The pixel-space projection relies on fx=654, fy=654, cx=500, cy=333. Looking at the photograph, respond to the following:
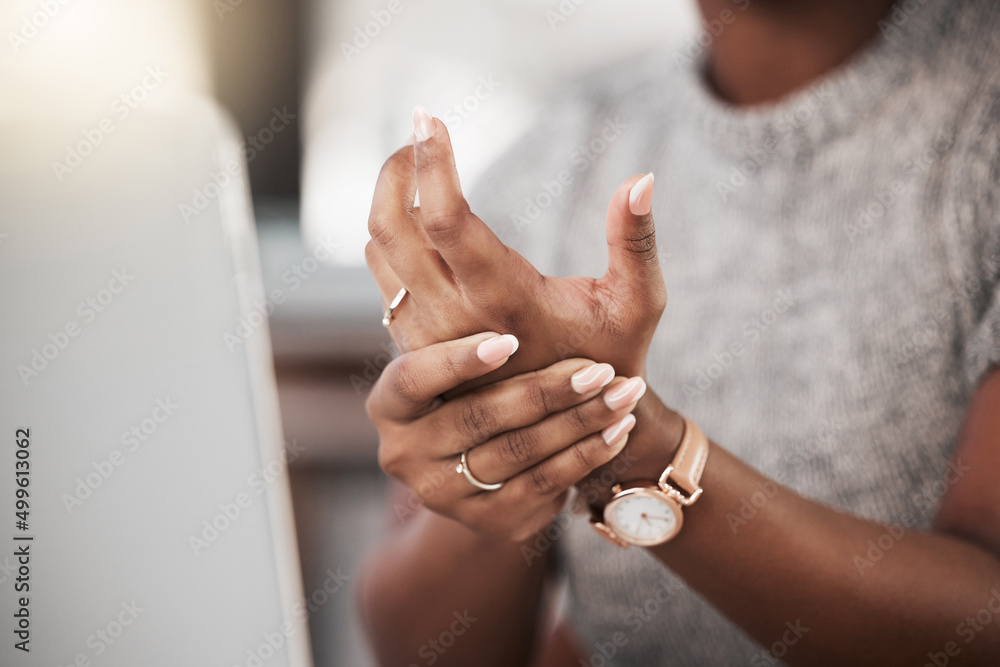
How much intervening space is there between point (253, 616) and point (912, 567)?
277mm

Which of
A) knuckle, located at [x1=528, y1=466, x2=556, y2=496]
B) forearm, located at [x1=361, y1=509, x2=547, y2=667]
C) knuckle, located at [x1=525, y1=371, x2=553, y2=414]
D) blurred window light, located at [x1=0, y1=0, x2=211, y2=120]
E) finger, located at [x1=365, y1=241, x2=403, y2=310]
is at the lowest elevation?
forearm, located at [x1=361, y1=509, x2=547, y2=667]

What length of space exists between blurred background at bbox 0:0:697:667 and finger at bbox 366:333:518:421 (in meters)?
0.13

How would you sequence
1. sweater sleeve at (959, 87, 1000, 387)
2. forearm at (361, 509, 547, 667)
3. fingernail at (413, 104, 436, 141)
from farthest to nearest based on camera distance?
forearm at (361, 509, 547, 667) < sweater sleeve at (959, 87, 1000, 387) < fingernail at (413, 104, 436, 141)

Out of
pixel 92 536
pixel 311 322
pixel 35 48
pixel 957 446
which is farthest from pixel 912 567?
pixel 311 322

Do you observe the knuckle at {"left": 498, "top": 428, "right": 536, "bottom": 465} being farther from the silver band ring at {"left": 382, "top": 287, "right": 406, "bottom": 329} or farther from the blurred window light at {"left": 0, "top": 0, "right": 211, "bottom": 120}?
the blurred window light at {"left": 0, "top": 0, "right": 211, "bottom": 120}

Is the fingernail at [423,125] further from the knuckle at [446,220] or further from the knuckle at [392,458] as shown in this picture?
the knuckle at [392,458]

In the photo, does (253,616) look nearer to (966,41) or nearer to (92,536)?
(92,536)

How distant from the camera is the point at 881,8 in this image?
1.40ft

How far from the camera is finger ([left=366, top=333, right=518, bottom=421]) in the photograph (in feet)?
0.74

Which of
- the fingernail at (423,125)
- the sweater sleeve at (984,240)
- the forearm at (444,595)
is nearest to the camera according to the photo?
the fingernail at (423,125)

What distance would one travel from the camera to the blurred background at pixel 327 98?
0.28 metres

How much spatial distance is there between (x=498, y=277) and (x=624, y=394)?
62 mm

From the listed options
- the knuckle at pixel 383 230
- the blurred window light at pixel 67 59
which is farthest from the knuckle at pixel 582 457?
the blurred window light at pixel 67 59

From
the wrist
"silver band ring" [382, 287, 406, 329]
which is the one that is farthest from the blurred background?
the wrist
